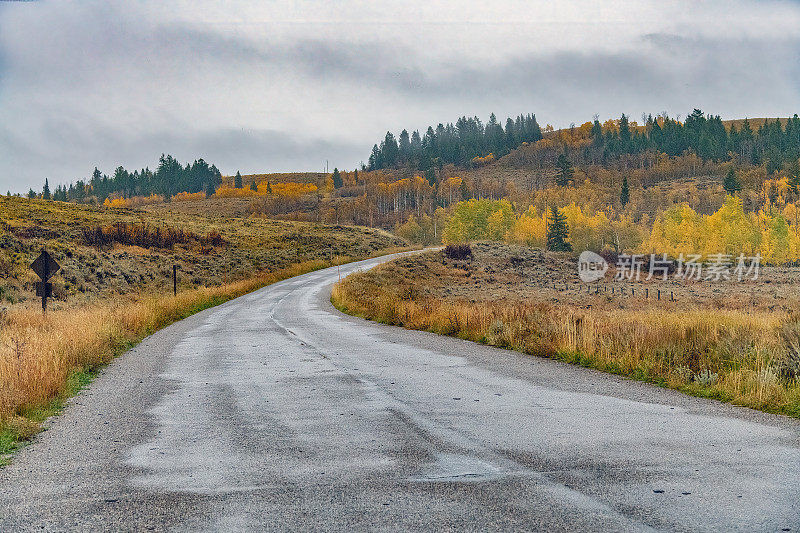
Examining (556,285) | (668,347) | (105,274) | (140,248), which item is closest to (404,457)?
(668,347)

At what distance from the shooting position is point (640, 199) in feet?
600

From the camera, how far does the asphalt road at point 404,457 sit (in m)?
4.56

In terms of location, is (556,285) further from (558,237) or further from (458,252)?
(558,237)

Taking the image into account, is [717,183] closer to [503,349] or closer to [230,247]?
[230,247]

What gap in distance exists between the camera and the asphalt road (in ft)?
15.0

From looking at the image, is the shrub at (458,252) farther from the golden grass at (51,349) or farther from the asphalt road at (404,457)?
the asphalt road at (404,457)

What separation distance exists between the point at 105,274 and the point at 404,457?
44524 millimetres

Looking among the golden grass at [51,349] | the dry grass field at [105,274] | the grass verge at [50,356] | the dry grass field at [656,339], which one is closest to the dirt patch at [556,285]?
the dry grass field at [656,339]

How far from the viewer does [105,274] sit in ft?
150

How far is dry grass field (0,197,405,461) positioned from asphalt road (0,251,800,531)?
79 centimetres

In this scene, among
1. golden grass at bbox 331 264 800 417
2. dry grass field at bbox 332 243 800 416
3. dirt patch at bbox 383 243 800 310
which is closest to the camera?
golden grass at bbox 331 264 800 417

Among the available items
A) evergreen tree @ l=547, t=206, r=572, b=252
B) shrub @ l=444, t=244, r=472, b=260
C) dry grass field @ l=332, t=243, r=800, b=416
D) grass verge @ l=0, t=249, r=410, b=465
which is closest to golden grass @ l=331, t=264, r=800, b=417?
Answer: dry grass field @ l=332, t=243, r=800, b=416

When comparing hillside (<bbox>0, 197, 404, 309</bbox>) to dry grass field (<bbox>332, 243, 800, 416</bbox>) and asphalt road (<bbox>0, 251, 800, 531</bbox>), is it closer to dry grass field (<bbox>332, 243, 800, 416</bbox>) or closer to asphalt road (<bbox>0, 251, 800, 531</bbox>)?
dry grass field (<bbox>332, 243, 800, 416</bbox>)

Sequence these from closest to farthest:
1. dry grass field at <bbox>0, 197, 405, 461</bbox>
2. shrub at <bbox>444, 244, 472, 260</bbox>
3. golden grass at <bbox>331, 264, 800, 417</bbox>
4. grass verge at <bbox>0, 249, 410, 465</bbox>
A: grass verge at <bbox>0, 249, 410, 465</bbox>, golden grass at <bbox>331, 264, 800, 417</bbox>, dry grass field at <bbox>0, 197, 405, 461</bbox>, shrub at <bbox>444, 244, 472, 260</bbox>
